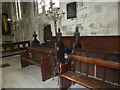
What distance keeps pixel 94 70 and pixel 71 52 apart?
845 mm

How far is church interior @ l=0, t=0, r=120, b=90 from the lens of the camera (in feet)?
6.43

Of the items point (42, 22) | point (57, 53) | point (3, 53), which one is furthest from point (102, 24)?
point (3, 53)

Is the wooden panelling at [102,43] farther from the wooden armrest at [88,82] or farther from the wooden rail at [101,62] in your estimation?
the wooden armrest at [88,82]

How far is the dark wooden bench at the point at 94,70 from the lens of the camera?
173 cm

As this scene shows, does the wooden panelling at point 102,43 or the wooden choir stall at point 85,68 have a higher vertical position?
the wooden panelling at point 102,43

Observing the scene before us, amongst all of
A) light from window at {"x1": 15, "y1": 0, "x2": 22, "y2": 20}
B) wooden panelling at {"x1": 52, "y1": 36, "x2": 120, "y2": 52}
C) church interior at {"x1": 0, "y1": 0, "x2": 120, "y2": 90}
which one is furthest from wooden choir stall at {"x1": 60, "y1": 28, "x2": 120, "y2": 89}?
light from window at {"x1": 15, "y1": 0, "x2": 22, "y2": 20}

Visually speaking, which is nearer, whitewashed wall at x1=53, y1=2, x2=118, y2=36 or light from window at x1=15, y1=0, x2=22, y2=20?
whitewashed wall at x1=53, y1=2, x2=118, y2=36

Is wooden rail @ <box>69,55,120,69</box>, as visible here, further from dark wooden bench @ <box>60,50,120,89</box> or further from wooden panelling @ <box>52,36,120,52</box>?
wooden panelling @ <box>52,36,120,52</box>

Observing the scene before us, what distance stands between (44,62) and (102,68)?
1384 mm

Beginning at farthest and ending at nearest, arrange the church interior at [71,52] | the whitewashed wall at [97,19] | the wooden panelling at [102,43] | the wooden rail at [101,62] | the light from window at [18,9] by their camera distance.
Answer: the light from window at [18,9], the whitewashed wall at [97,19], the wooden panelling at [102,43], the church interior at [71,52], the wooden rail at [101,62]

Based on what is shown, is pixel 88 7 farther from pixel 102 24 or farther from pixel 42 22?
pixel 42 22

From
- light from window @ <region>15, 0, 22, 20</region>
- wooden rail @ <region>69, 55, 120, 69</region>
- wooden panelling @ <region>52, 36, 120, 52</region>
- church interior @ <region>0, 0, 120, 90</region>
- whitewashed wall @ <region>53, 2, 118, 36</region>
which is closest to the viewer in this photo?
wooden rail @ <region>69, 55, 120, 69</region>

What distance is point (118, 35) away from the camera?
3789 millimetres

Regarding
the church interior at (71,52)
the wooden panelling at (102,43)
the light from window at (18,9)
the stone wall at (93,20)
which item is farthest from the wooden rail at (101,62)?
the light from window at (18,9)
